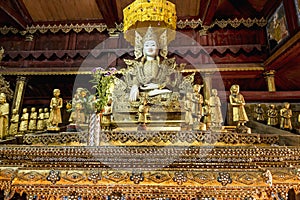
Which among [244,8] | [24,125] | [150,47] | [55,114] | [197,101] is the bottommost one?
[24,125]

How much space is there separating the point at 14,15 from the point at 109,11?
1.71 metres

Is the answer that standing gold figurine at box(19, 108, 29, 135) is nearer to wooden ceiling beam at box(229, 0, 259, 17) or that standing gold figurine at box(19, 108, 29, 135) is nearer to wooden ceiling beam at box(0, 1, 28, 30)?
wooden ceiling beam at box(0, 1, 28, 30)

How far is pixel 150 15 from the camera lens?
6.84 ft

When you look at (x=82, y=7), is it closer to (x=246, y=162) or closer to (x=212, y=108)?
(x=212, y=108)

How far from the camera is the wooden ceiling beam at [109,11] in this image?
2824 millimetres

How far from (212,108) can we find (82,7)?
3.12 m

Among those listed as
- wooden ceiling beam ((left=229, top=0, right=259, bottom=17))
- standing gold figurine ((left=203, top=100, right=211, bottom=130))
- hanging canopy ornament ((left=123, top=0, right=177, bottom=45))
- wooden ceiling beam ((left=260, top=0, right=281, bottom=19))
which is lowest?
standing gold figurine ((left=203, top=100, right=211, bottom=130))

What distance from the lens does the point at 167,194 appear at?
99 centimetres

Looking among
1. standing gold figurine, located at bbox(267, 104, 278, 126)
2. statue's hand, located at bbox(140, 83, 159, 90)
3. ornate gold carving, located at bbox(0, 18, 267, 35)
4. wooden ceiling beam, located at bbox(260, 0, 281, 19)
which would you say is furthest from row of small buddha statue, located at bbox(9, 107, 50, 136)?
wooden ceiling beam, located at bbox(260, 0, 281, 19)

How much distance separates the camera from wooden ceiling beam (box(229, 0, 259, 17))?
11.1 feet

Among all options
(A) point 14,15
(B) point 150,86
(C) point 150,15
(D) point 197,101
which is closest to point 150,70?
(B) point 150,86

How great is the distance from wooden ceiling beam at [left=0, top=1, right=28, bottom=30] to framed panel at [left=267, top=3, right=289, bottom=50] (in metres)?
4.32

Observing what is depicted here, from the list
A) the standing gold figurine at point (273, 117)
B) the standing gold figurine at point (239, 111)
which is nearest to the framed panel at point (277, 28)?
the standing gold figurine at point (273, 117)

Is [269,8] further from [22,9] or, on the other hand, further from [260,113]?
[22,9]
